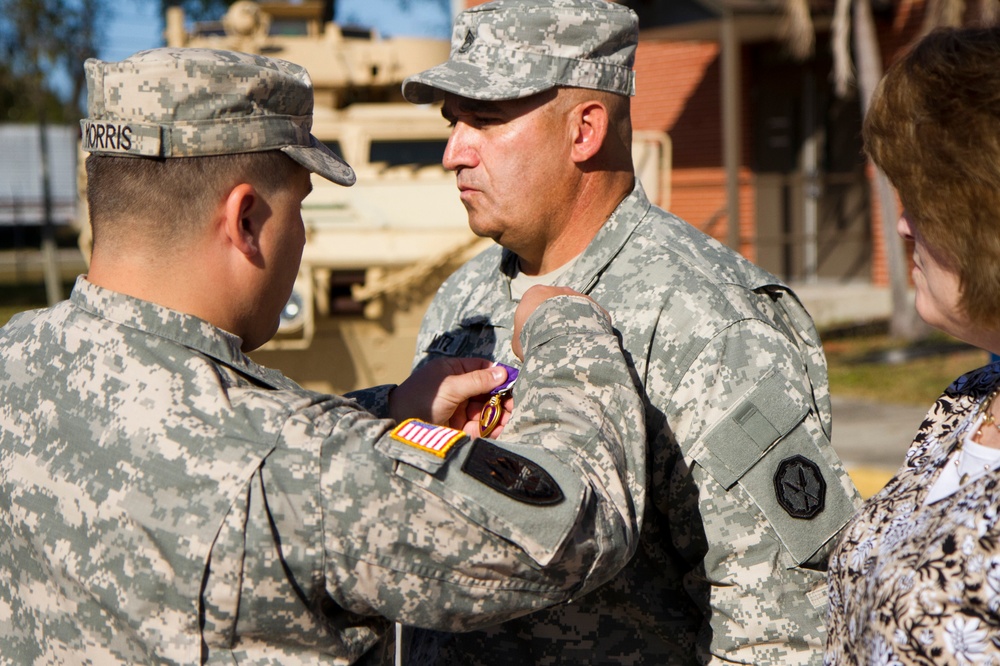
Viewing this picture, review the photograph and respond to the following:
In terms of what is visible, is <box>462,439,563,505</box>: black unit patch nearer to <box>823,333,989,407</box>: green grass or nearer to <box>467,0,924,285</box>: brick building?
<box>823,333,989,407</box>: green grass

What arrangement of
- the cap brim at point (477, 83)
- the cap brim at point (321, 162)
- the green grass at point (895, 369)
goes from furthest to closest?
1. the green grass at point (895, 369)
2. the cap brim at point (477, 83)
3. the cap brim at point (321, 162)

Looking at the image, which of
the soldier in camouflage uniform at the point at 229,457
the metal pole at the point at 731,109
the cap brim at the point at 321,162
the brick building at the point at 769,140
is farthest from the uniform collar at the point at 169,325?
the brick building at the point at 769,140

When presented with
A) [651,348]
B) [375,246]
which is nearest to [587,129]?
[651,348]

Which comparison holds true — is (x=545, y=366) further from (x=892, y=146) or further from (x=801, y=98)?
(x=801, y=98)

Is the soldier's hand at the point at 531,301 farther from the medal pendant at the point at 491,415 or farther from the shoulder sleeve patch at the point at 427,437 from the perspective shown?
the shoulder sleeve patch at the point at 427,437

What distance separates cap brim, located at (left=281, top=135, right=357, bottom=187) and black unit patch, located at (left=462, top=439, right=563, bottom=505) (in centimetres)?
44

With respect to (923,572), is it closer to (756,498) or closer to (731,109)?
(756,498)

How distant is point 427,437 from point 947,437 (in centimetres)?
76

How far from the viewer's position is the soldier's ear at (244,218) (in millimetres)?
1593

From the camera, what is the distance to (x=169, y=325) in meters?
1.58

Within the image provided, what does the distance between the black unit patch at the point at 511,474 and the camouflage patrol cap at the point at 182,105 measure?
1.58ft

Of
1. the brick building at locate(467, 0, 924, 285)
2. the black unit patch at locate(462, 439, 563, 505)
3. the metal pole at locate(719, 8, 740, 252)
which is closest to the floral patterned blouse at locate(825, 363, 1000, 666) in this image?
the black unit patch at locate(462, 439, 563, 505)

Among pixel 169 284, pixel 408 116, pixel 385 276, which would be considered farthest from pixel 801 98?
pixel 169 284

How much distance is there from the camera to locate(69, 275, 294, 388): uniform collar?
157 cm
